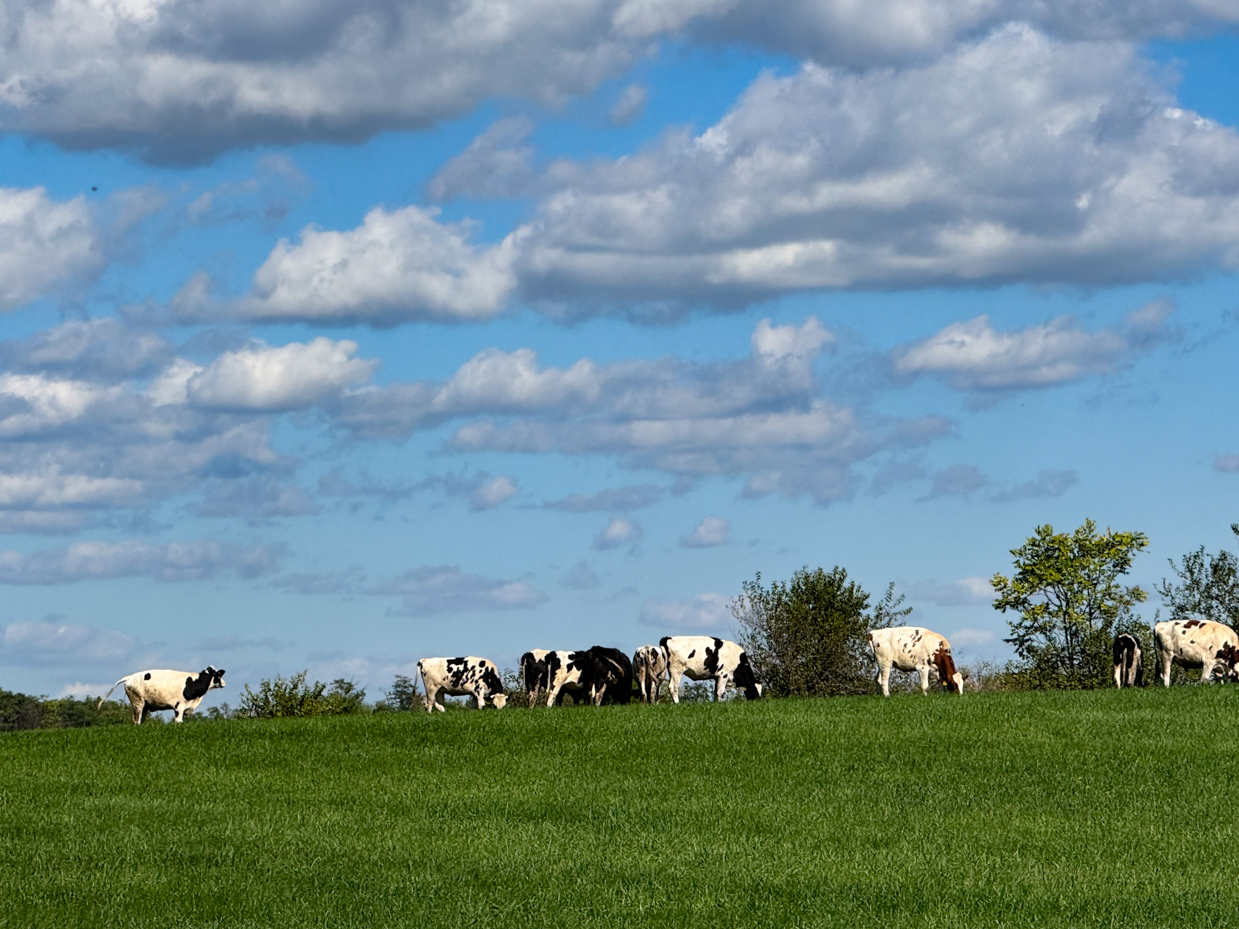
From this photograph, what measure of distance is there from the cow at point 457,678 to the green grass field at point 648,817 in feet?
32.6

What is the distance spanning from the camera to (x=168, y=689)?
36.7 m

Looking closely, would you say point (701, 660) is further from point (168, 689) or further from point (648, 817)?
point (648, 817)

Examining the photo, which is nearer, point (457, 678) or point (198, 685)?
point (198, 685)

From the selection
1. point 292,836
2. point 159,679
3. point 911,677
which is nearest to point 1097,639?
point 911,677

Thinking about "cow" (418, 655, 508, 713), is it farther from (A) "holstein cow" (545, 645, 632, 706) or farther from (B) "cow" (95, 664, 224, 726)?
(B) "cow" (95, 664, 224, 726)

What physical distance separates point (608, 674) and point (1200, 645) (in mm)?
16991

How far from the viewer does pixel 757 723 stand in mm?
29766

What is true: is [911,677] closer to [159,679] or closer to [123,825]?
[159,679]

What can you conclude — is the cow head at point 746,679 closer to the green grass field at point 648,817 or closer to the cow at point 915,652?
the cow at point 915,652

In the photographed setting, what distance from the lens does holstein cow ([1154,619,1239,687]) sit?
40.5 m

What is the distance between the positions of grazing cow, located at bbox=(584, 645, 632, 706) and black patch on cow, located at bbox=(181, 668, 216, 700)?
10.3m

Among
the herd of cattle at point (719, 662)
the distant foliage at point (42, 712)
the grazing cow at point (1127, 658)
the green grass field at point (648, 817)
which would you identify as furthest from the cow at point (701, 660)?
the distant foliage at point (42, 712)

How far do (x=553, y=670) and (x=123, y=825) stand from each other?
2068 cm

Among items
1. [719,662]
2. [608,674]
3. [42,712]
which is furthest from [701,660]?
[42,712]
